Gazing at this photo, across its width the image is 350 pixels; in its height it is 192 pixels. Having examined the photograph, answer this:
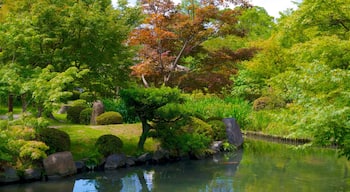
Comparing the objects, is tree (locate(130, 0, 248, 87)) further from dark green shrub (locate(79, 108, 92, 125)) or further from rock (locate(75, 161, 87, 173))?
rock (locate(75, 161, 87, 173))

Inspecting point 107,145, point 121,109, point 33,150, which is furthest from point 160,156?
point 121,109

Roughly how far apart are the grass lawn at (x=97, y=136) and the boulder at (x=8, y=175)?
1949mm

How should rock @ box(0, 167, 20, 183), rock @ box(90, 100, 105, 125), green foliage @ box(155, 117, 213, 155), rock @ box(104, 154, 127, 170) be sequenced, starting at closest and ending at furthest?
rock @ box(0, 167, 20, 183) → rock @ box(104, 154, 127, 170) → green foliage @ box(155, 117, 213, 155) → rock @ box(90, 100, 105, 125)

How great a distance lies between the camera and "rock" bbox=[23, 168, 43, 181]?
32.3 feet

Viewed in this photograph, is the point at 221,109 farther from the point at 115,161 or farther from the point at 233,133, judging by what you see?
the point at 115,161

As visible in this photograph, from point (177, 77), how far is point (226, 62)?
216cm

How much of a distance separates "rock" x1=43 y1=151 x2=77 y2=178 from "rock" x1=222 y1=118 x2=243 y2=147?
22.8ft

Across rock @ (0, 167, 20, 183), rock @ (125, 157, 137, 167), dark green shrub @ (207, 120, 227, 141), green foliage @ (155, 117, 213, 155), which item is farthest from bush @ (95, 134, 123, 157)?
dark green shrub @ (207, 120, 227, 141)

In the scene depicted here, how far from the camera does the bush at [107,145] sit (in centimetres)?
1168

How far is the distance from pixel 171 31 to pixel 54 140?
7.88m

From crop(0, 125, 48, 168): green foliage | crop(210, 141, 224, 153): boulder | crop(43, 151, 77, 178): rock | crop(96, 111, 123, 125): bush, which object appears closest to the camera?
crop(0, 125, 48, 168): green foliage

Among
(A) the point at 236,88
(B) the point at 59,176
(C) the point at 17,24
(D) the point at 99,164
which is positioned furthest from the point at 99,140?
(A) the point at 236,88

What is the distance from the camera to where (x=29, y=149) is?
9.20 metres

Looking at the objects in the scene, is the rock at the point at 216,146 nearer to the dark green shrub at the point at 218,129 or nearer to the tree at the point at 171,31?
the dark green shrub at the point at 218,129
